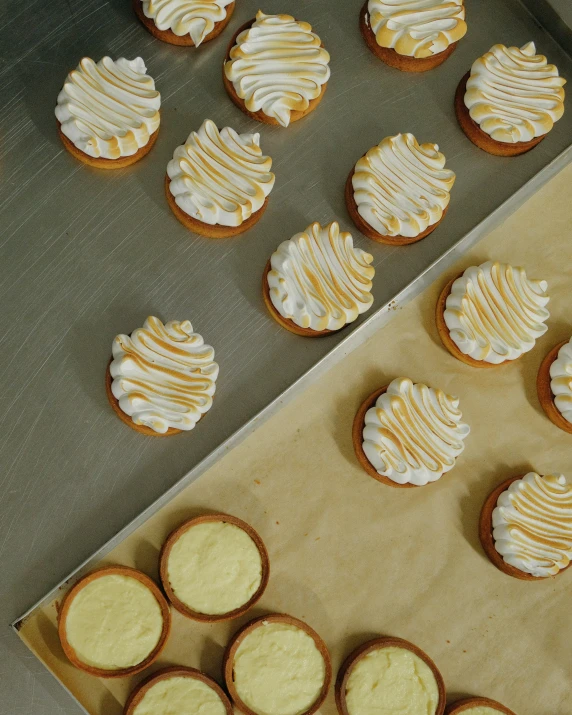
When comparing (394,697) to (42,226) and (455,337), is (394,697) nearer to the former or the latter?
(455,337)

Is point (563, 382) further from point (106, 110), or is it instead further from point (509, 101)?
point (106, 110)

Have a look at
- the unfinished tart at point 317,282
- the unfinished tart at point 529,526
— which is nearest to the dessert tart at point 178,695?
the unfinished tart at point 529,526

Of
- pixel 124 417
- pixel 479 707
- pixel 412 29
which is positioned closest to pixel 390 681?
pixel 479 707

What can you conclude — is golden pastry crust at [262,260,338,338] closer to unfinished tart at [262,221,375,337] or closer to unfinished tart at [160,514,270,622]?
unfinished tart at [262,221,375,337]

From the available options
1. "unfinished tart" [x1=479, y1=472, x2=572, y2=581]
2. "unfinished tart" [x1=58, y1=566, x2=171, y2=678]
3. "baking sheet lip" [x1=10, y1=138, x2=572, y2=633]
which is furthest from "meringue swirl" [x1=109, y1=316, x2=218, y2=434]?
"unfinished tart" [x1=479, y1=472, x2=572, y2=581]

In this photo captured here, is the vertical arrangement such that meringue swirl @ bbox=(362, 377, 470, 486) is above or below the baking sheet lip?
below

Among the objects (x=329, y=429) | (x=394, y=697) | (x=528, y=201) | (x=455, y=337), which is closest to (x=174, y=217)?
(x=329, y=429)
